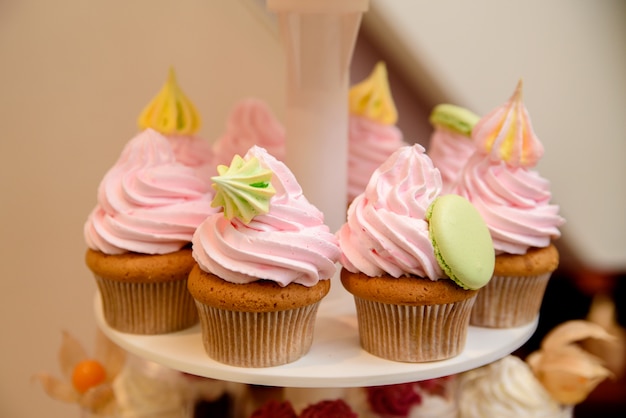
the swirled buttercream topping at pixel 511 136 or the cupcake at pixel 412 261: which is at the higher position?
the swirled buttercream topping at pixel 511 136

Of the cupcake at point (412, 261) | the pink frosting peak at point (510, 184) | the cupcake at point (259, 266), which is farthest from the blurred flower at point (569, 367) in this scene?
the cupcake at point (259, 266)

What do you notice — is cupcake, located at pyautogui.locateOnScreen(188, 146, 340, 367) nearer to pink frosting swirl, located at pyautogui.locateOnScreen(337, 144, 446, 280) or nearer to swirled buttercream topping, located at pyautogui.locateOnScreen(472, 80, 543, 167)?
pink frosting swirl, located at pyautogui.locateOnScreen(337, 144, 446, 280)

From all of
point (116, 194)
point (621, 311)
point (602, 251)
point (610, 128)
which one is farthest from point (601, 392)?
point (116, 194)

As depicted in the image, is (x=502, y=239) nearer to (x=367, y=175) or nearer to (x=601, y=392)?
(x=367, y=175)

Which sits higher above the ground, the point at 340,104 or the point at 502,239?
the point at 340,104

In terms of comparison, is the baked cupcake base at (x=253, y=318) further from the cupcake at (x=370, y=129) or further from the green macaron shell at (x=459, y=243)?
the cupcake at (x=370, y=129)

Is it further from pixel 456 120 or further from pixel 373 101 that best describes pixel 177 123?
pixel 456 120
